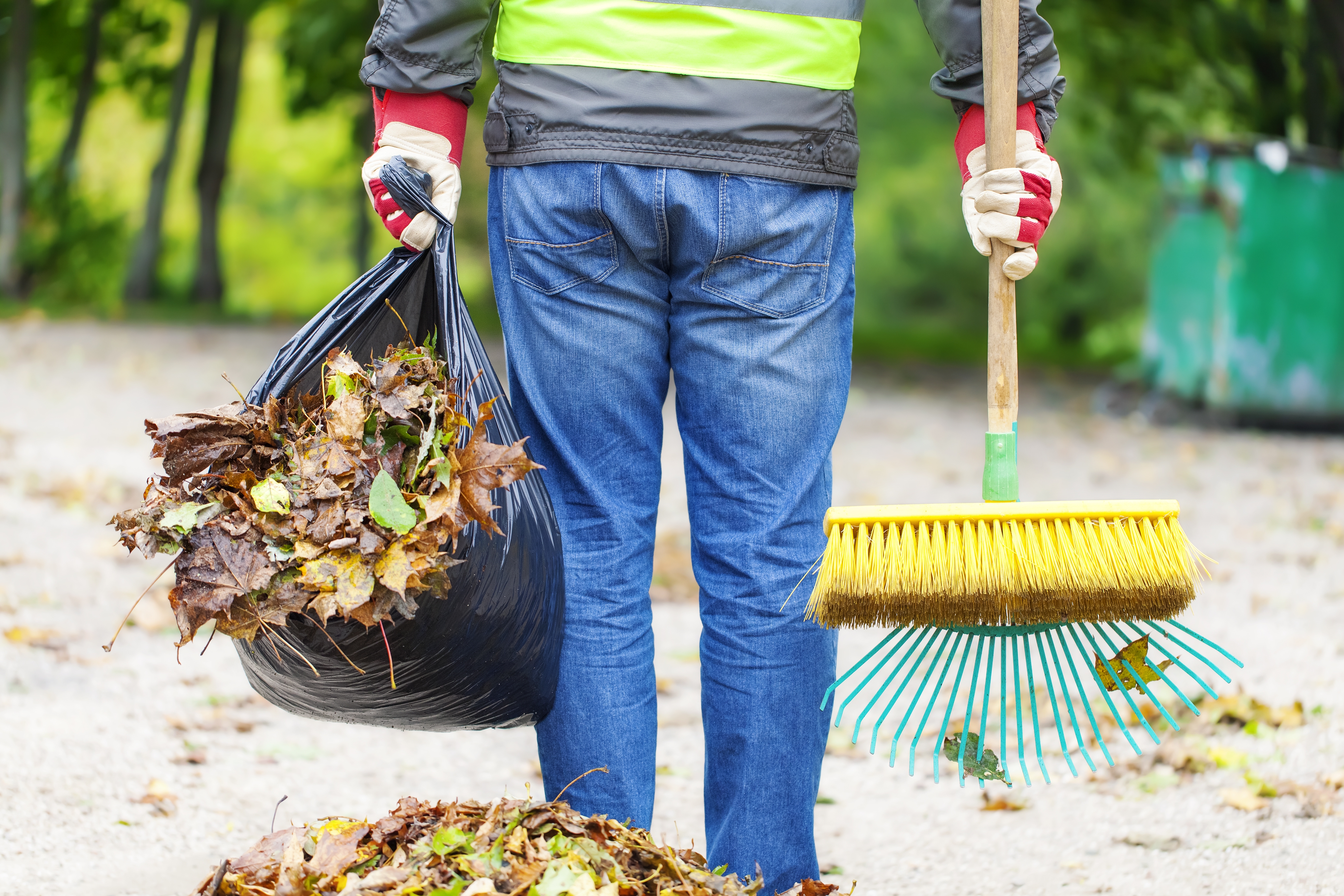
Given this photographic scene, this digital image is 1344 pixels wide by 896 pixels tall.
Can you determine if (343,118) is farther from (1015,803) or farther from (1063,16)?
(1015,803)

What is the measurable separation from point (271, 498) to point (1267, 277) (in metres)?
7.92

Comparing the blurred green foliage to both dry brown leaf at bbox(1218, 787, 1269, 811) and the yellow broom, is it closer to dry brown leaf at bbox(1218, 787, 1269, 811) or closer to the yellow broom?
dry brown leaf at bbox(1218, 787, 1269, 811)

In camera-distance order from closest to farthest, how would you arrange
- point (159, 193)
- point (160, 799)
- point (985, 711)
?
1. point (985, 711)
2. point (160, 799)
3. point (159, 193)

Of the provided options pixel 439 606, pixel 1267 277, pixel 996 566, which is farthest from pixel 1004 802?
pixel 1267 277

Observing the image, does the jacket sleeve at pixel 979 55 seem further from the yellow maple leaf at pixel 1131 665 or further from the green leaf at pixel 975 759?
the green leaf at pixel 975 759

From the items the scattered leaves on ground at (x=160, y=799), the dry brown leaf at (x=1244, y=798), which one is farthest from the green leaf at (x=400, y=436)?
the dry brown leaf at (x=1244, y=798)

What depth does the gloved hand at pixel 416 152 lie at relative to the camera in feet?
6.00

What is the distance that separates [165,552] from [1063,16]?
1048cm

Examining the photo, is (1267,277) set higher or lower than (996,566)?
higher

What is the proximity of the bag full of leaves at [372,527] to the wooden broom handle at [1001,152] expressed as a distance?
682 millimetres

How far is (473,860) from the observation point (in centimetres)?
162

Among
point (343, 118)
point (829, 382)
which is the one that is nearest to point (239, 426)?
point (829, 382)

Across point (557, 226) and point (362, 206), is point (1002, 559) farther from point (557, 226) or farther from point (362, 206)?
point (362, 206)

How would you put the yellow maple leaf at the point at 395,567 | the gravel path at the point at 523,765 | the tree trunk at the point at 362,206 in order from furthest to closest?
1. the tree trunk at the point at 362,206
2. the gravel path at the point at 523,765
3. the yellow maple leaf at the point at 395,567
